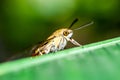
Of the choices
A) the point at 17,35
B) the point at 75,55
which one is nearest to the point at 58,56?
the point at 75,55

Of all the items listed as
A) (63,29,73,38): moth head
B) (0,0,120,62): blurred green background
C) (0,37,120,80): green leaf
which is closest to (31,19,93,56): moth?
(63,29,73,38): moth head

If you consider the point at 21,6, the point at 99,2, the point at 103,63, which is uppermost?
the point at 21,6

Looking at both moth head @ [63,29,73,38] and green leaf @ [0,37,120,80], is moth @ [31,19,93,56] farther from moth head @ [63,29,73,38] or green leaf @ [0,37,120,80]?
green leaf @ [0,37,120,80]

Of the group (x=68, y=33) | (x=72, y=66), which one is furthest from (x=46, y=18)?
(x=72, y=66)

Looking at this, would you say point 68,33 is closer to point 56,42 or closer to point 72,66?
point 56,42

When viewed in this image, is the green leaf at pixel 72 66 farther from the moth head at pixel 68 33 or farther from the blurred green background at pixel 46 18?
the blurred green background at pixel 46 18

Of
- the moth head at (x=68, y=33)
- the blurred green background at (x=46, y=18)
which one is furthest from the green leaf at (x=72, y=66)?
the blurred green background at (x=46, y=18)

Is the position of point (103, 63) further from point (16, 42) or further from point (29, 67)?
point (16, 42)
